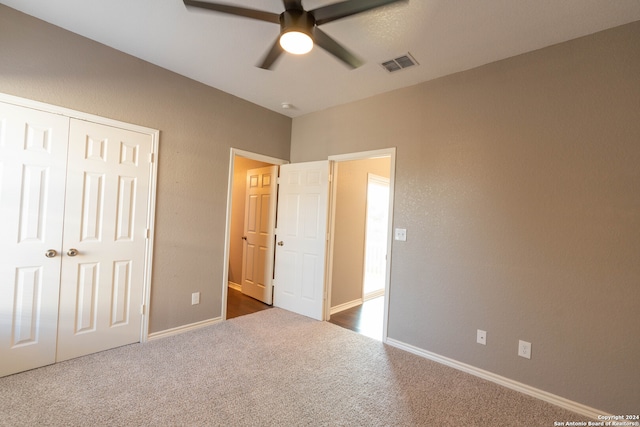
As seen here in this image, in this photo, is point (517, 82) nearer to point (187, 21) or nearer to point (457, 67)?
point (457, 67)

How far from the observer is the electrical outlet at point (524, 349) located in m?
2.27

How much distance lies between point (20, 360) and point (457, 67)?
14.6ft

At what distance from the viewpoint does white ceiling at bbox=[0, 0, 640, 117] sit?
1.95 m

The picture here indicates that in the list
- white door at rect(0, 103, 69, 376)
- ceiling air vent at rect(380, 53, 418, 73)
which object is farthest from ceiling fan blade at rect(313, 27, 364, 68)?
white door at rect(0, 103, 69, 376)

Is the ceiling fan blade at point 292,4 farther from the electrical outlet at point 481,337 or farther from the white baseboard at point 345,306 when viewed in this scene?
the white baseboard at point 345,306

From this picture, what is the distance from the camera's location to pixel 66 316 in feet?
7.86

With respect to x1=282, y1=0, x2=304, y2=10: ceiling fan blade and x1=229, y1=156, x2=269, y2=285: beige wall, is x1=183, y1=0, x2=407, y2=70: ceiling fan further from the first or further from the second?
x1=229, y1=156, x2=269, y2=285: beige wall

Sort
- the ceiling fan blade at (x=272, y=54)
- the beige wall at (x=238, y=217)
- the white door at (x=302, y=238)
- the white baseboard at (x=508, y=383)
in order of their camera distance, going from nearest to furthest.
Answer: the ceiling fan blade at (x=272, y=54) < the white baseboard at (x=508, y=383) < the white door at (x=302, y=238) < the beige wall at (x=238, y=217)

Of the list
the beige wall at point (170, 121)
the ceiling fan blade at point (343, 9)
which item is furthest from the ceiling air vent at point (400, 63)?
the beige wall at point (170, 121)

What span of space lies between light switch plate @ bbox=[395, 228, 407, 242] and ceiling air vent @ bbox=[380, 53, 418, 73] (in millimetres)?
1608

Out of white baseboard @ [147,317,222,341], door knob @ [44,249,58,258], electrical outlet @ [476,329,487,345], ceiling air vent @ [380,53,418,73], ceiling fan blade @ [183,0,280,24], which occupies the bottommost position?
white baseboard @ [147,317,222,341]

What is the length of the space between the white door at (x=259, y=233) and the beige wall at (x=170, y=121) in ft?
2.28

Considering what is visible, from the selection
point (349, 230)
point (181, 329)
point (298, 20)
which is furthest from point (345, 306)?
point (298, 20)

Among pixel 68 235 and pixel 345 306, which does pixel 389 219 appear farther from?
pixel 68 235
